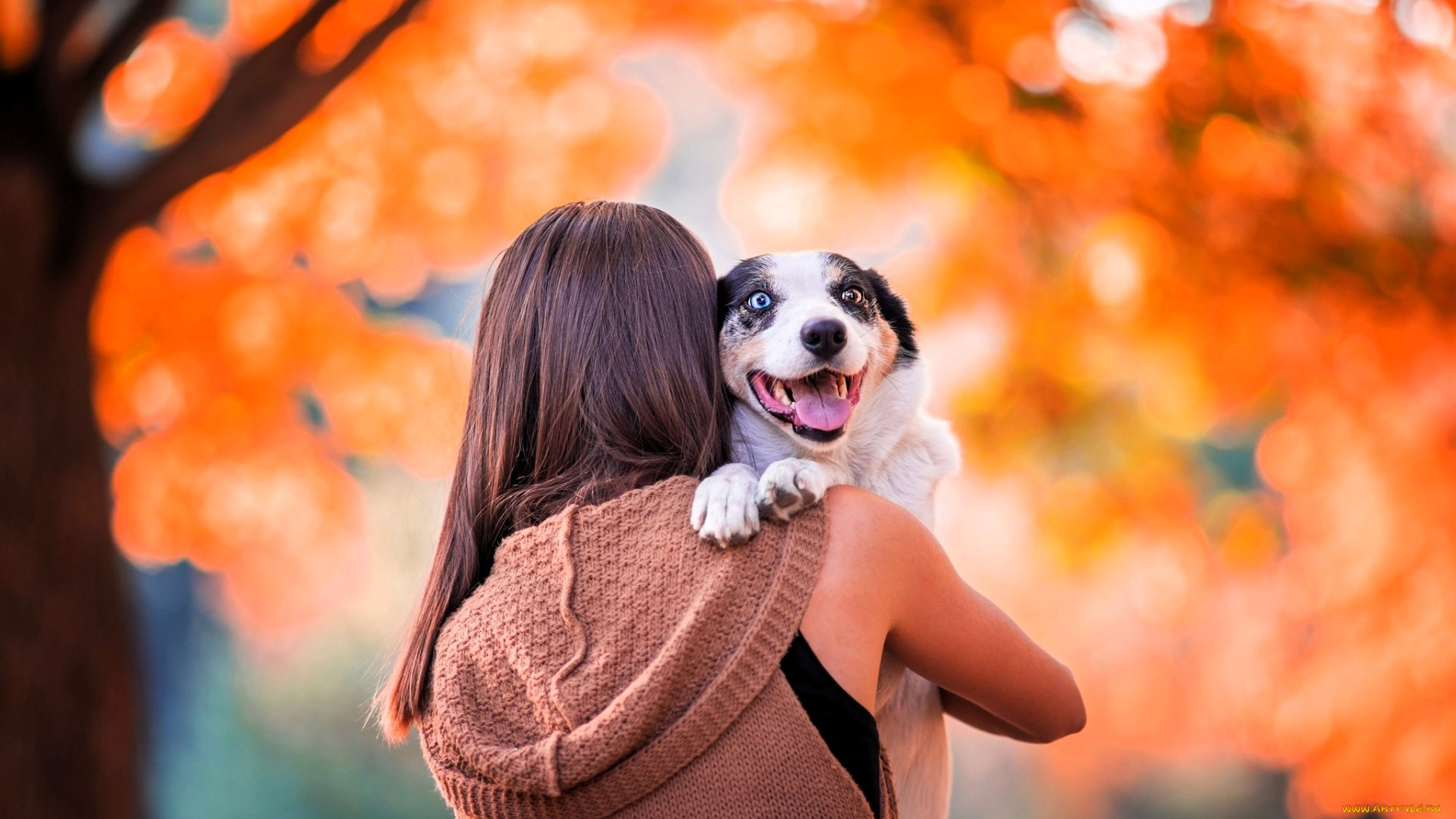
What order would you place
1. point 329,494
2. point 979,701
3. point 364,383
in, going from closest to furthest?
point 979,701
point 364,383
point 329,494

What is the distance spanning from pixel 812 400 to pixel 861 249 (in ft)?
11.0

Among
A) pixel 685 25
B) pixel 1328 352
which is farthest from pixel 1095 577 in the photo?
pixel 685 25

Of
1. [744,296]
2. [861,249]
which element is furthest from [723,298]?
[861,249]

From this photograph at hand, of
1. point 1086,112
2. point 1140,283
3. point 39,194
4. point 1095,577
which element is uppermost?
point 39,194

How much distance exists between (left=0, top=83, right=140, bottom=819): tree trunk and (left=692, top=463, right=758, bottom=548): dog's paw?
2893 millimetres

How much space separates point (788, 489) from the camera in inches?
61.5

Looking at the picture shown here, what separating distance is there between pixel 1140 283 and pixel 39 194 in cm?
375

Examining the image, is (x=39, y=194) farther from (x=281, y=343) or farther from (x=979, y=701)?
(x=979, y=701)


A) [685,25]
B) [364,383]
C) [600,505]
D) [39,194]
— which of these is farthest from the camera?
[364,383]

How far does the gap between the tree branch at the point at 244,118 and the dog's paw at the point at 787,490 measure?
2.75 meters

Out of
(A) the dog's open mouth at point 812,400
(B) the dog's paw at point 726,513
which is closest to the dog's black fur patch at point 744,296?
(A) the dog's open mouth at point 812,400

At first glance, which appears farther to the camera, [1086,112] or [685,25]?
[685,25]

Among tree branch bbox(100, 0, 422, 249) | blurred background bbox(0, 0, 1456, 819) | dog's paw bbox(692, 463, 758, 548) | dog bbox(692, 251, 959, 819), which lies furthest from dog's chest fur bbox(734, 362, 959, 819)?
tree branch bbox(100, 0, 422, 249)

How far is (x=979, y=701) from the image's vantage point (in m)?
1.65
